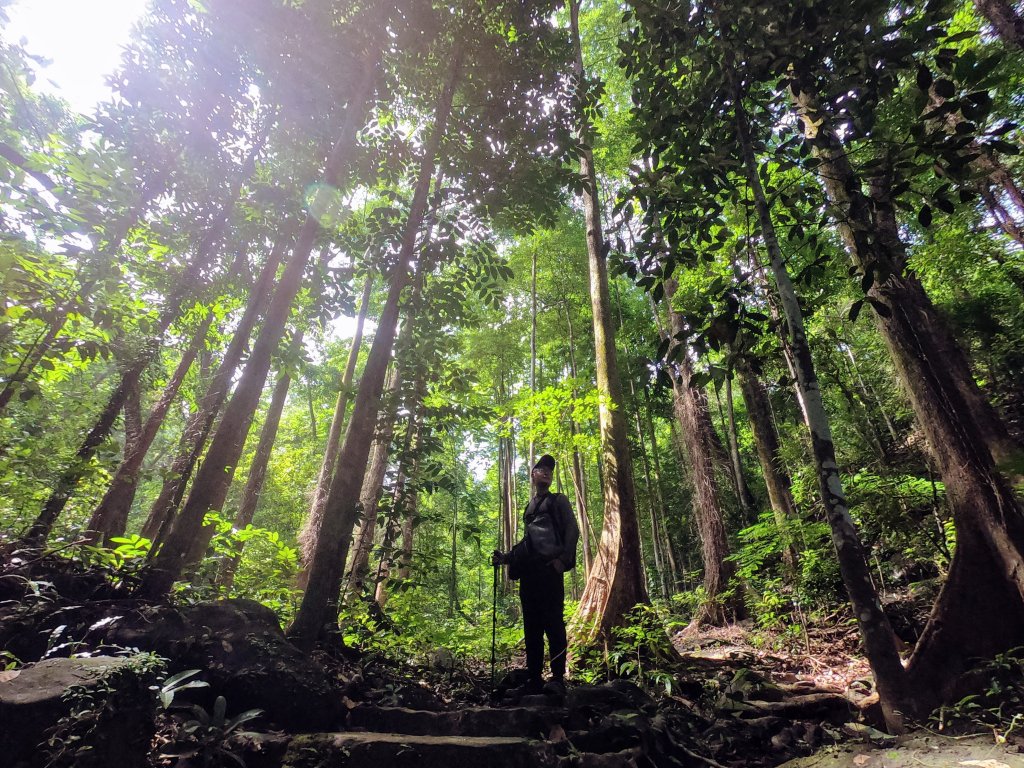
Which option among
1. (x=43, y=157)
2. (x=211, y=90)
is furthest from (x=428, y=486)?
(x=211, y=90)

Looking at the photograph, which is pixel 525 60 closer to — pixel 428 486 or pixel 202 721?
pixel 428 486

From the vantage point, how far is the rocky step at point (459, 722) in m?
2.81

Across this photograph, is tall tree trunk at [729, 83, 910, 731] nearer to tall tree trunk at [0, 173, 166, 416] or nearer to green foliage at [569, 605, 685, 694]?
green foliage at [569, 605, 685, 694]

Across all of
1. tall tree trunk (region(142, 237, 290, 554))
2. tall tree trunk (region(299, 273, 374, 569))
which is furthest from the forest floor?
tall tree trunk (region(299, 273, 374, 569))

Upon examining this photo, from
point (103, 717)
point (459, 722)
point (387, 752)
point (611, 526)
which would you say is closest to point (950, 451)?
point (611, 526)

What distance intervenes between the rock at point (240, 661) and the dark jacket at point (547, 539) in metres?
1.64

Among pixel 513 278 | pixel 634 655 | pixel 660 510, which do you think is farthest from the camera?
pixel 660 510

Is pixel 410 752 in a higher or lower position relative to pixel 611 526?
lower

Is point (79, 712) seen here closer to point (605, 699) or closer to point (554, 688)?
point (554, 688)

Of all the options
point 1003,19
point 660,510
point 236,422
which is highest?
point 1003,19

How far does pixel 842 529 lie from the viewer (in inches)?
107

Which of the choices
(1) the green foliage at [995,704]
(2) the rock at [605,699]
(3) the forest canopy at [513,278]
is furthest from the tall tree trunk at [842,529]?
(2) the rock at [605,699]

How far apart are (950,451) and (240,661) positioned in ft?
18.5

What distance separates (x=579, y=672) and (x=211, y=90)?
8.96 meters
